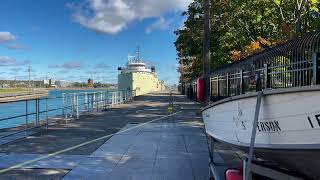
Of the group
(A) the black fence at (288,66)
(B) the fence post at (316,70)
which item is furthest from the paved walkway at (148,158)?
(B) the fence post at (316,70)

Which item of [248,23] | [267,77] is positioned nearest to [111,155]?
[267,77]

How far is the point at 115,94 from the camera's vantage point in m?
35.3

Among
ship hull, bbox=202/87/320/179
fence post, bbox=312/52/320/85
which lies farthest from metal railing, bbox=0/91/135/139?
fence post, bbox=312/52/320/85

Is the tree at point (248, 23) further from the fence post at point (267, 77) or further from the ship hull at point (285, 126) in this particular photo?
the ship hull at point (285, 126)

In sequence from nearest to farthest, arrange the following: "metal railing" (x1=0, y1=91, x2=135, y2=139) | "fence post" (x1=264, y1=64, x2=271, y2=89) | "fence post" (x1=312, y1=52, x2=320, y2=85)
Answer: "fence post" (x1=312, y1=52, x2=320, y2=85)
"fence post" (x1=264, y1=64, x2=271, y2=89)
"metal railing" (x1=0, y1=91, x2=135, y2=139)

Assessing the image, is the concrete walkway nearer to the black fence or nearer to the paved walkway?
the paved walkway

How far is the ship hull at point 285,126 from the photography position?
466 cm

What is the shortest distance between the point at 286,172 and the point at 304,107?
1.58m

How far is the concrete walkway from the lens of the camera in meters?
8.88

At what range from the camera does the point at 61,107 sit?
66.3 ft

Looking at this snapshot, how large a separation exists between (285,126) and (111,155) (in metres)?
6.53

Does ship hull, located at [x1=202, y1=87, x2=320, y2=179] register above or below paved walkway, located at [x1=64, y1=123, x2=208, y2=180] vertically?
above

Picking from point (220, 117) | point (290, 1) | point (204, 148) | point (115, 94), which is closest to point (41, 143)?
point (204, 148)

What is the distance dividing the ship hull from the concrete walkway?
9.43ft
